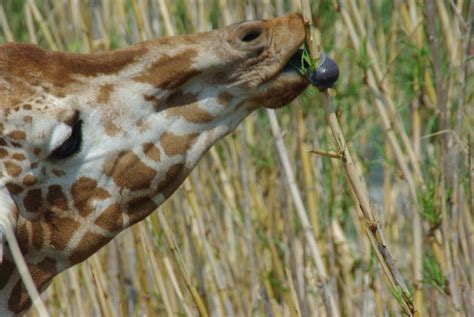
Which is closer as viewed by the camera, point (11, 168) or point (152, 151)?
point (11, 168)

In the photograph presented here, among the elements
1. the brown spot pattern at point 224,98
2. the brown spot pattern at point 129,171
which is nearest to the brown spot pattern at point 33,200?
the brown spot pattern at point 129,171

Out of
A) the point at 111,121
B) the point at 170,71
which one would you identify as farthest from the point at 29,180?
the point at 170,71

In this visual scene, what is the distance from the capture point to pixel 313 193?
2.70 meters

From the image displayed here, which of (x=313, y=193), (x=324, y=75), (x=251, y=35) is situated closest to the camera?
(x=324, y=75)

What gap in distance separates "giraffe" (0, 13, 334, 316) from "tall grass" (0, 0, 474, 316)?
1.42 ft

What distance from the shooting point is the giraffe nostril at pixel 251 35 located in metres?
1.80

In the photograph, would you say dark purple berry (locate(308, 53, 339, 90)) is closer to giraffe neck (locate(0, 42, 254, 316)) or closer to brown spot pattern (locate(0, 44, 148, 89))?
giraffe neck (locate(0, 42, 254, 316))

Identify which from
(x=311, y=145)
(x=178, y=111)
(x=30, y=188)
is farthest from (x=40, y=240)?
(x=311, y=145)

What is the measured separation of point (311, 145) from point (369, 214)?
123 centimetres

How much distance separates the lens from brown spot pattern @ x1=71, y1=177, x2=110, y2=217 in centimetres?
177

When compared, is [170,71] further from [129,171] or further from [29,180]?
[29,180]

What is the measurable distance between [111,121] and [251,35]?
30 cm

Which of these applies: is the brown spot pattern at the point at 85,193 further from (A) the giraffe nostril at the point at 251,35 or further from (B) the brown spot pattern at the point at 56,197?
(A) the giraffe nostril at the point at 251,35

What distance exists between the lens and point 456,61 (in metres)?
2.54
